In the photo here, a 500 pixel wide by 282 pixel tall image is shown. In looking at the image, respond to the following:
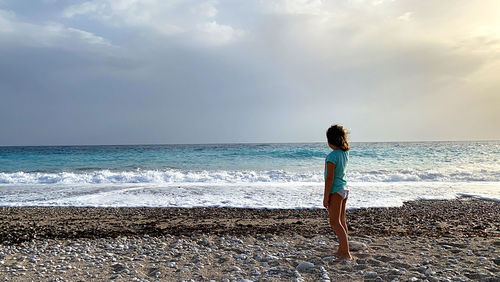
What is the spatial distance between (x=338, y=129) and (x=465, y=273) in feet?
7.33

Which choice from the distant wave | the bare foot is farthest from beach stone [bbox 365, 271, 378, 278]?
the distant wave

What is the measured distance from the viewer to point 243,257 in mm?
5070

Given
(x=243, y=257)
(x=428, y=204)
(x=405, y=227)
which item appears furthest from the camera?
(x=428, y=204)

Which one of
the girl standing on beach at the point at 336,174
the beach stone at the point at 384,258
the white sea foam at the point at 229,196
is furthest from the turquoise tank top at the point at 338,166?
the white sea foam at the point at 229,196

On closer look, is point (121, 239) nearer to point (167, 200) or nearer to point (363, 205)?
point (167, 200)

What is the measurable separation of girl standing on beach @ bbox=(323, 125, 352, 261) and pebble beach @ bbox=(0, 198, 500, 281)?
0.60m

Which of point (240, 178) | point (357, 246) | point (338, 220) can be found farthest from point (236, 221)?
point (240, 178)

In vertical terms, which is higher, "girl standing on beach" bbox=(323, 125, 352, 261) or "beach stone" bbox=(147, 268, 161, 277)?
"girl standing on beach" bbox=(323, 125, 352, 261)

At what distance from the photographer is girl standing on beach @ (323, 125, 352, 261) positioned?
177 inches

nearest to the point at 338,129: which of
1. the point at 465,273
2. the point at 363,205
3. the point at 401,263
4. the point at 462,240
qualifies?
the point at 401,263

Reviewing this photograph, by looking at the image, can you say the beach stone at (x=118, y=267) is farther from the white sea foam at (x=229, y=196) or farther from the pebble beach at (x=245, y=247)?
the white sea foam at (x=229, y=196)

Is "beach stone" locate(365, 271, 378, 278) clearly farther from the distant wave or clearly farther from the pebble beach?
the distant wave

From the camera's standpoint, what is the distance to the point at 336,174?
4574 mm

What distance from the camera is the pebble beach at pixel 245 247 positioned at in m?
4.40
